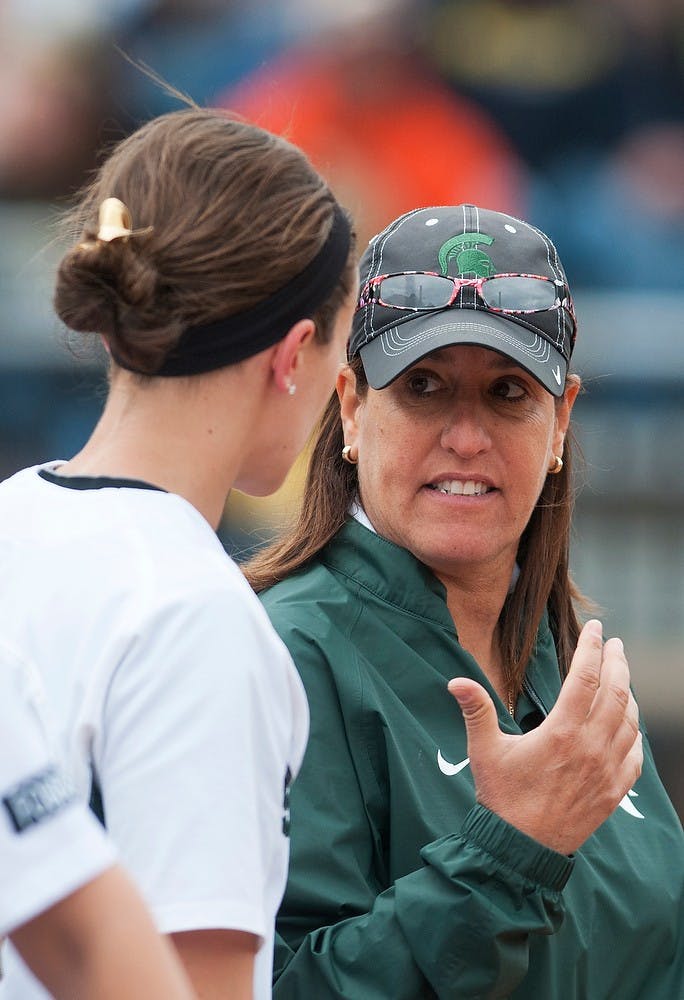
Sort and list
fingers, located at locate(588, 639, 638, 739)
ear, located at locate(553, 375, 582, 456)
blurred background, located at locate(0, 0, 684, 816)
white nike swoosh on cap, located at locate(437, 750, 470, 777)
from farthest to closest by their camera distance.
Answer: blurred background, located at locate(0, 0, 684, 816)
ear, located at locate(553, 375, 582, 456)
white nike swoosh on cap, located at locate(437, 750, 470, 777)
fingers, located at locate(588, 639, 638, 739)

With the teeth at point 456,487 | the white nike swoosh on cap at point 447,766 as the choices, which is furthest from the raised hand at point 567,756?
the teeth at point 456,487

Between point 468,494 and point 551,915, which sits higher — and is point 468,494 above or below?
above

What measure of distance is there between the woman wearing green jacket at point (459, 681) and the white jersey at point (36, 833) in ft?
2.32

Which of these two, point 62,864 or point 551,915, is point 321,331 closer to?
point 62,864

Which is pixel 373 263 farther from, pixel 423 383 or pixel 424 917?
pixel 424 917

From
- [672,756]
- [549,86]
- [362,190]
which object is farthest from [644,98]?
[672,756]

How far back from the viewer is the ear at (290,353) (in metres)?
1.40

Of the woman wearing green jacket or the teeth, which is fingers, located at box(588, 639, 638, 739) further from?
the teeth

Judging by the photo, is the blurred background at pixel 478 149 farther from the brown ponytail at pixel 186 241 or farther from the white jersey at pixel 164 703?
the white jersey at pixel 164 703

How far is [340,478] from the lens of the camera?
2.26 meters

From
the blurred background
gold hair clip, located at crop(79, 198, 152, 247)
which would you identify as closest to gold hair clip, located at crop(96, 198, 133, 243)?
gold hair clip, located at crop(79, 198, 152, 247)

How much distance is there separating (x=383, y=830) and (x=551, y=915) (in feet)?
0.83

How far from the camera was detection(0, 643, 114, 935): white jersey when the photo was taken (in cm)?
102

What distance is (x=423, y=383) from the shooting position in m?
2.18
